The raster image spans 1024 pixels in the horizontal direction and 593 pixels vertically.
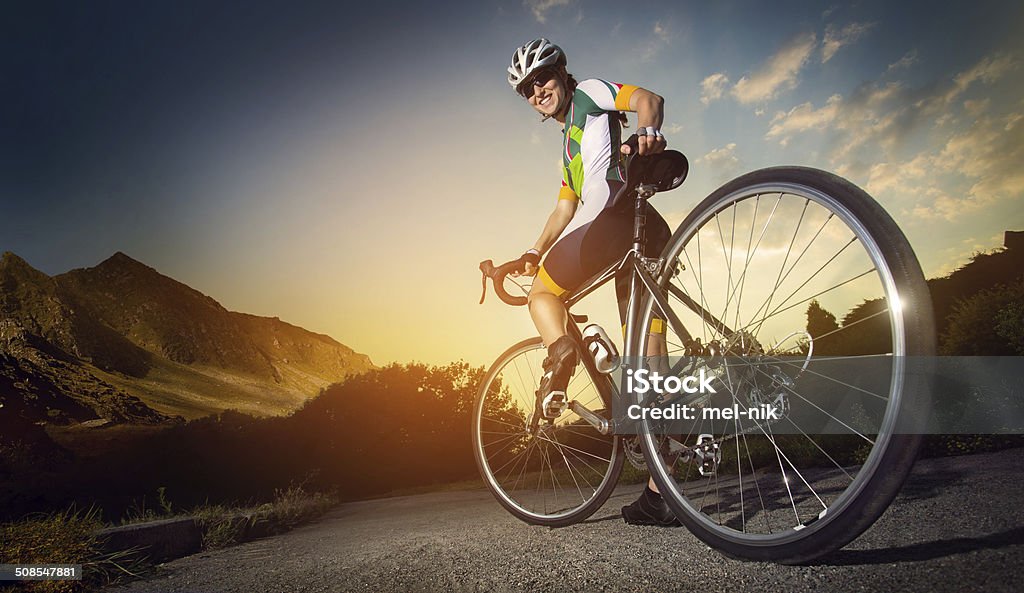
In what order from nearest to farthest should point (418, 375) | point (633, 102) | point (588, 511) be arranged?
point (633, 102) < point (588, 511) < point (418, 375)

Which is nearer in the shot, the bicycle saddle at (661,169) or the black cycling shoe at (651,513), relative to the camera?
the bicycle saddle at (661,169)

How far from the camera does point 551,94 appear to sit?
314 cm

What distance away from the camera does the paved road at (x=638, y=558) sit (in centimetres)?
150

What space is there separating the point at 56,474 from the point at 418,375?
728cm

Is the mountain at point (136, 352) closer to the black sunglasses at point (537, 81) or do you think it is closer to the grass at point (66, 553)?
the grass at point (66, 553)

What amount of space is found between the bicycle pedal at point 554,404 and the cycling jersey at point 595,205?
0.55 metres

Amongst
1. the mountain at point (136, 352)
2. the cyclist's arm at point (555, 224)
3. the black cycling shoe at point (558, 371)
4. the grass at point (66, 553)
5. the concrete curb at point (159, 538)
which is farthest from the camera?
the mountain at point (136, 352)

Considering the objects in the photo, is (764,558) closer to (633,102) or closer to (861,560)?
(861,560)

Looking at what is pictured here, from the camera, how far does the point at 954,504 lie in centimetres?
222

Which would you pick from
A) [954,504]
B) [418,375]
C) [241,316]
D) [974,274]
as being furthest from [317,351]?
[954,504]

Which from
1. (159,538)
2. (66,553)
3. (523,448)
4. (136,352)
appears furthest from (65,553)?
(136,352)

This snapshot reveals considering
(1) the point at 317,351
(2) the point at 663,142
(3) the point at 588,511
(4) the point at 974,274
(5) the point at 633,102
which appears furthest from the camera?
(1) the point at 317,351

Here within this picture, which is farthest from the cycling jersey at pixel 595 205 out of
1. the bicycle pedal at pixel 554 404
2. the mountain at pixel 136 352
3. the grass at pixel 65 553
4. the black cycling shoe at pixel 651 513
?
the mountain at pixel 136 352

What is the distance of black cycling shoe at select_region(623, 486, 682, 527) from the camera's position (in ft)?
8.72
